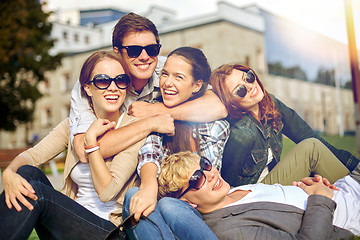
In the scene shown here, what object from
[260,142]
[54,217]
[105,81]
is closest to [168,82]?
[105,81]

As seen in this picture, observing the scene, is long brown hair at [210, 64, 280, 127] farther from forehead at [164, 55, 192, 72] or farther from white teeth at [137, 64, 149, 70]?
white teeth at [137, 64, 149, 70]

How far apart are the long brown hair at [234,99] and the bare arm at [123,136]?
1.56ft

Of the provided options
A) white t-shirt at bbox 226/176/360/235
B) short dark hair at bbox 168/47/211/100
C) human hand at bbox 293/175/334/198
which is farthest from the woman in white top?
human hand at bbox 293/175/334/198

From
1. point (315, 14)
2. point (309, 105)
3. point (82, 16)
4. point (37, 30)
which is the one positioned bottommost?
point (309, 105)

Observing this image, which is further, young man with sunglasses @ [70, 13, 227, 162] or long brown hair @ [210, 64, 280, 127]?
long brown hair @ [210, 64, 280, 127]

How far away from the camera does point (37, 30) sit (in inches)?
550

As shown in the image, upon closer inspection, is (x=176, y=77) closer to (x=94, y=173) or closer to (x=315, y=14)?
(x=94, y=173)

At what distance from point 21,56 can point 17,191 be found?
12322 mm

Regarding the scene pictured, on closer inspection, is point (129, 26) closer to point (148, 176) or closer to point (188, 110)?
point (188, 110)

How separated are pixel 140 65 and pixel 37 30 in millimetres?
12266

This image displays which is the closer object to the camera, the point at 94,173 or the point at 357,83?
the point at 94,173

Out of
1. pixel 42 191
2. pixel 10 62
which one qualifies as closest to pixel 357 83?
pixel 42 191

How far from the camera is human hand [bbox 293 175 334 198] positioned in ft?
8.51

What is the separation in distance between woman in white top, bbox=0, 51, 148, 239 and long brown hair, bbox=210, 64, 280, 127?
2.05 ft
